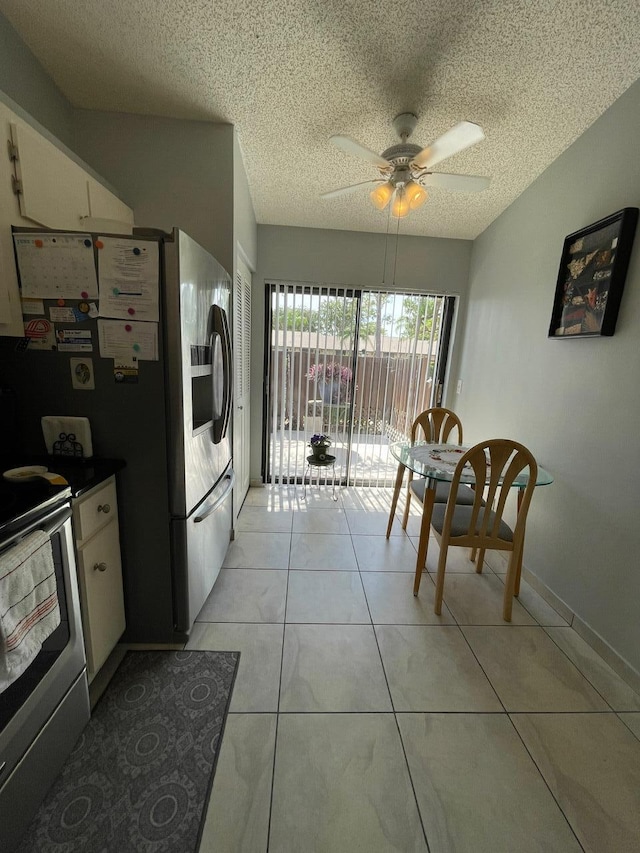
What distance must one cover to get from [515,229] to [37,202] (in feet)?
9.72

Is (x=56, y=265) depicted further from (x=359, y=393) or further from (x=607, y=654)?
(x=607, y=654)

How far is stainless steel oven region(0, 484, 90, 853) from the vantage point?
0.88 meters

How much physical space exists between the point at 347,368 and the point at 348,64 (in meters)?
2.12

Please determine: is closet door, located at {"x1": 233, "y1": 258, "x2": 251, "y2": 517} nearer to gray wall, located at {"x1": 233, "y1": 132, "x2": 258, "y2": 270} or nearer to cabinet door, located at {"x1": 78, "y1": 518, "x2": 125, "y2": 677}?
gray wall, located at {"x1": 233, "y1": 132, "x2": 258, "y2": 270}

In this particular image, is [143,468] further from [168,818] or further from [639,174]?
[639,174]

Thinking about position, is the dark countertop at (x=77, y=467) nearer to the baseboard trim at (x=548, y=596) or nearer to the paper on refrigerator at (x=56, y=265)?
the paper on refrigerator at (x=56, y=265)

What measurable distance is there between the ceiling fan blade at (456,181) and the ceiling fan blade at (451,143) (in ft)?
0.33

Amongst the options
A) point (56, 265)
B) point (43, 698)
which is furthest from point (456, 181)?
point (43, 698)

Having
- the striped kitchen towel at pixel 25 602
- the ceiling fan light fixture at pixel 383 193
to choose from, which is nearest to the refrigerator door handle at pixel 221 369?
the striped kitchen towel at pixel 25 602

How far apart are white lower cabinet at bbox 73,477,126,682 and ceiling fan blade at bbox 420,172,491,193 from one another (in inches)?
84.4

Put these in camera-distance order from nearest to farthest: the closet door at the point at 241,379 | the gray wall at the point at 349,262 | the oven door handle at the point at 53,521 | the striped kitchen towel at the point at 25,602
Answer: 1. the striped kitchen towel at the point at 25,602
2. the oven door handle at the point at 53,521
3. the closet door at the point at 241,379
4. the gray wall at the point at 349,262

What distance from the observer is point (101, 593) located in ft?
4.34

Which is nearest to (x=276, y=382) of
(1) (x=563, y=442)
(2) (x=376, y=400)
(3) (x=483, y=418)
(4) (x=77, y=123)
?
(2) (x=376, y=400)

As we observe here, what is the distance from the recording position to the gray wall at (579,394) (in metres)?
1.59
